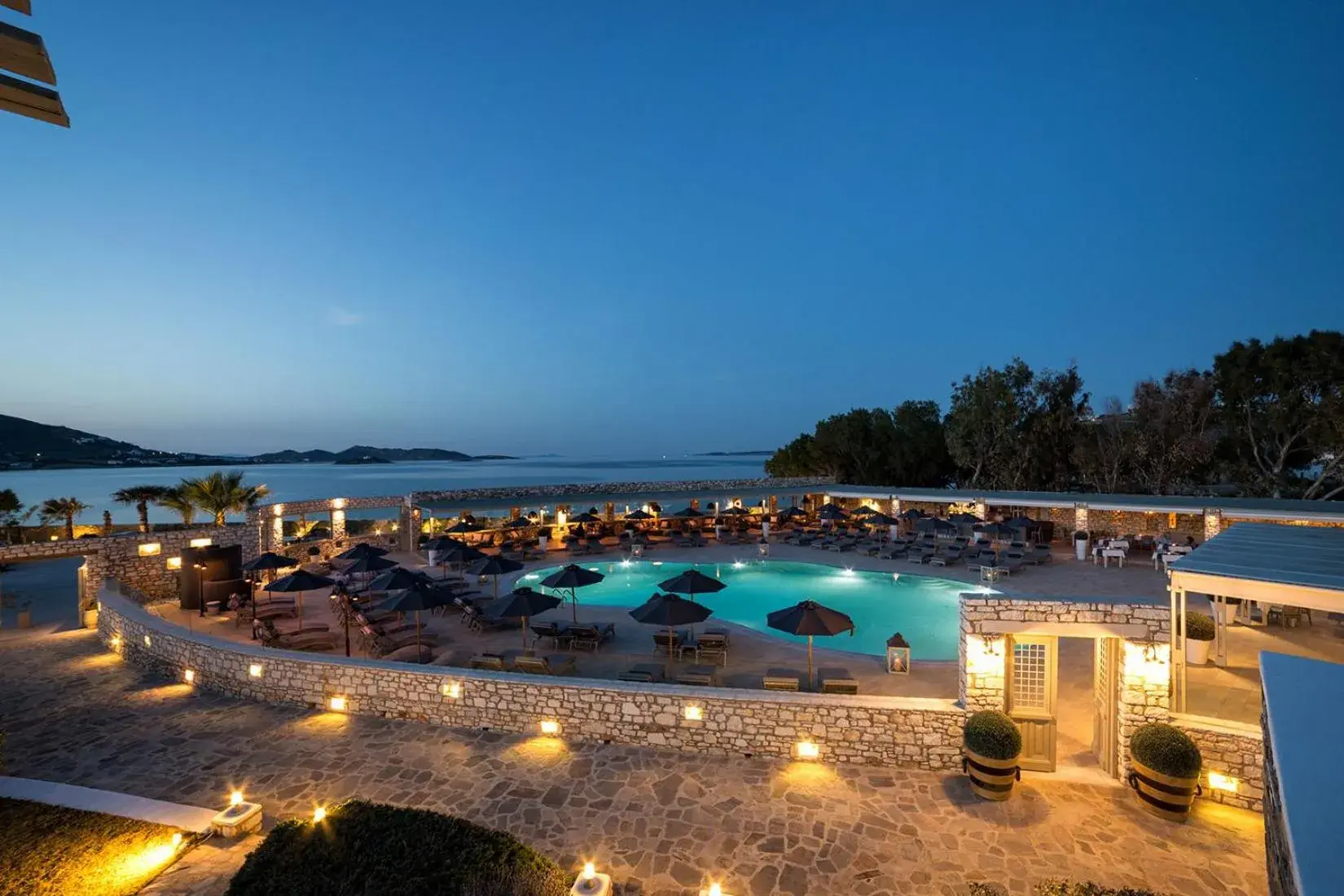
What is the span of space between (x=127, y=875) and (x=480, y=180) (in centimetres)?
3579

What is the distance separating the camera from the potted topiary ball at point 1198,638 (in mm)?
8273

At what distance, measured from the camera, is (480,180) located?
112 ft

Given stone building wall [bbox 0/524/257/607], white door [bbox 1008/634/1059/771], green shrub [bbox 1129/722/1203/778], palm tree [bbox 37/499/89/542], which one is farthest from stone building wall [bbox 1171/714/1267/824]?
palm tree [bbox 37/499/89/542]

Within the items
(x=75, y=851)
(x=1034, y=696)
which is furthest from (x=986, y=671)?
(x=75, y=851)

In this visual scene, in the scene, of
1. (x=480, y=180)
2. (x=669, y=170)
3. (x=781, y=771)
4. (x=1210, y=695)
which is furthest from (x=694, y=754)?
(x=669, y=170)

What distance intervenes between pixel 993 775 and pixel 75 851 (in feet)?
31.3

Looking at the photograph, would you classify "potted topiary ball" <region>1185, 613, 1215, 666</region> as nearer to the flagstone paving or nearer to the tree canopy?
the flagstone paving

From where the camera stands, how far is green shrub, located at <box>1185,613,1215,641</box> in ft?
27.0

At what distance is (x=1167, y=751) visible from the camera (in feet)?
19.4

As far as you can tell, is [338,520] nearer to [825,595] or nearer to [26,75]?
[825,595]

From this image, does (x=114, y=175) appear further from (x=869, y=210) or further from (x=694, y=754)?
(x=869, y=210)

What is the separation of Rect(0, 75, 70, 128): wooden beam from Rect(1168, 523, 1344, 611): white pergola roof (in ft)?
33.9

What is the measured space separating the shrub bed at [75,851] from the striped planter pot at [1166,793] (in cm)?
998

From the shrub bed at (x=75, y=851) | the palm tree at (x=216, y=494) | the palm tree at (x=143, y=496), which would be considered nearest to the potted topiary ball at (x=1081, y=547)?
the shrub bed at (x=75, y=851)
